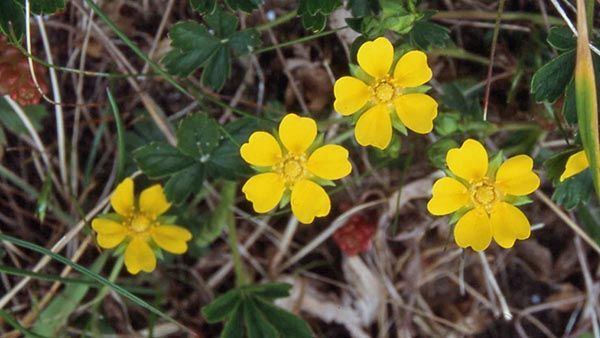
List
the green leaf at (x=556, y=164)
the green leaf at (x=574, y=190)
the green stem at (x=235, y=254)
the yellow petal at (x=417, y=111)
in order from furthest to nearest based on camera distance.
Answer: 1. the green stem at (x=235, y=254)
2. the green leaf at (x=574, y=190)
3. the green leaf at (x=556, y=164)
4. the yellow petal at (x=417, y=111)

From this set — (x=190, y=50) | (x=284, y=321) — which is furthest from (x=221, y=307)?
(x=190, y=50)

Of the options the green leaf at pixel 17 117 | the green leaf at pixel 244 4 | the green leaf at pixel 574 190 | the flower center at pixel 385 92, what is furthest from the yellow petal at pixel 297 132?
the green leaf at pixel 17 117

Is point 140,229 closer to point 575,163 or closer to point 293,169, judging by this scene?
point 293,169

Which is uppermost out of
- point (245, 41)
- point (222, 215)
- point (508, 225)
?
point (245, 41)

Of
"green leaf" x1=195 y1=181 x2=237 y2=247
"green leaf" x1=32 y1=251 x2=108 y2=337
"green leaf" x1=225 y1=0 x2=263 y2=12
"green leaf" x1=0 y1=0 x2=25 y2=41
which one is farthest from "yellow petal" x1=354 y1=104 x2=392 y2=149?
"green leaf" x1=32 y1=251 x2=108 y2=337

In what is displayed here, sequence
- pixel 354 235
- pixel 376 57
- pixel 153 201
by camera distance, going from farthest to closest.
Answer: pixel 354 235
pixel 153 201
pixel 376 57

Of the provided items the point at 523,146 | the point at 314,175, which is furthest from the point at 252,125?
the point at 523,146

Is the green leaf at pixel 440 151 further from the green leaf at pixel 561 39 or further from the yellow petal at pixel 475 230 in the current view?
the green leaf at pixel 561 39
